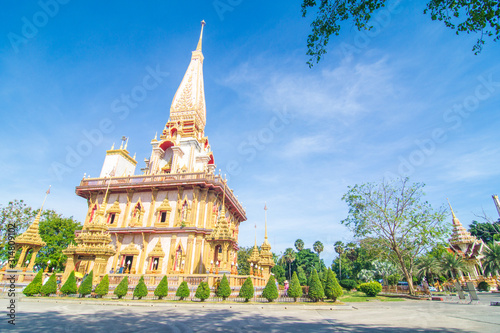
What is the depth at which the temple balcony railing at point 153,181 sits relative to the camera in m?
24.5

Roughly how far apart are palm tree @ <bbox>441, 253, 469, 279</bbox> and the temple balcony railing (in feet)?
93.3

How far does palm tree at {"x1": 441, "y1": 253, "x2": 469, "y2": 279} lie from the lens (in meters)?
31.5

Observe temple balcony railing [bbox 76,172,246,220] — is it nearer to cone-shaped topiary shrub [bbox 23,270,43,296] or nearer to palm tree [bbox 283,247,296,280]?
cone-shaped topiary shrub [bbox 23,270,43,296]

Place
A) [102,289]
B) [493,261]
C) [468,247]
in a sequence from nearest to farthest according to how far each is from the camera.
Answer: [102,289], [493,261], [468,247]

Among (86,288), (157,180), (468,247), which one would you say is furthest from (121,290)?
(468,247)

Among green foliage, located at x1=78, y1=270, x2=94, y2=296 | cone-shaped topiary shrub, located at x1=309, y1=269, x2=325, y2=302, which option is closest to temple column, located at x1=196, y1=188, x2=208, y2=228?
green foliage, located at x1=78, y1=270, x2=94, y2=296

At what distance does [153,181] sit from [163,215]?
3.57 meters

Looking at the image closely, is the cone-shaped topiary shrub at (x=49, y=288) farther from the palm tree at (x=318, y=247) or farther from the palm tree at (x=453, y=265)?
the palm tree at (x=318, y=247)

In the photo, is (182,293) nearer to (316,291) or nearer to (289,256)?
(316,291)

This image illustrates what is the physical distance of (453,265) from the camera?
31656 millimetres

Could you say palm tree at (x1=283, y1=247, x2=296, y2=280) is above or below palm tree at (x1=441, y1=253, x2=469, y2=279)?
above

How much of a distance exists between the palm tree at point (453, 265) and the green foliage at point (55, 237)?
4765cm

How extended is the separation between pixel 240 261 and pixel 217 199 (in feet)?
82.6

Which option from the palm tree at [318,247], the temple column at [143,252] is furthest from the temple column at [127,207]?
the palm tree at [318,247]
